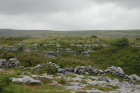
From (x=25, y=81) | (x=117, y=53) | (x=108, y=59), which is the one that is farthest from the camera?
(x=117, y=53)

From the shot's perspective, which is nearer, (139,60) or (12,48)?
(139,60)

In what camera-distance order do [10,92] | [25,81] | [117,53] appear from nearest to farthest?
1. [10,92]
2. [25,81]
3. [117,53]

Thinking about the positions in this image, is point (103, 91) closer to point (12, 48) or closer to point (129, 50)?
point (129, 50)

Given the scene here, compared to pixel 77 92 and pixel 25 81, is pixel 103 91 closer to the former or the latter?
pixel 77 92

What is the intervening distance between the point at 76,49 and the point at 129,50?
12.6 metres

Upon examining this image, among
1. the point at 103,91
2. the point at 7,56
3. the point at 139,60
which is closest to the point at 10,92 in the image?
the point at 103,91

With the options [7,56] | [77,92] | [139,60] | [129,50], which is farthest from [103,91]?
[129,50]

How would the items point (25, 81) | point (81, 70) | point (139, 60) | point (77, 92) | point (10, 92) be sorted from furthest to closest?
1. point (139, 60)
2. point (81, 70)
3. point (25, 81)
4. point (77, 92)
5. point (10, 92)

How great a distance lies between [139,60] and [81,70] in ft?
36.4

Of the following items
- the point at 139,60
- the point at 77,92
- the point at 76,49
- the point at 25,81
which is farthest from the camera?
the point at 76,49

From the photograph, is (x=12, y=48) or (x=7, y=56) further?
(x=12, y=48)

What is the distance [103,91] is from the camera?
→ 281 inches

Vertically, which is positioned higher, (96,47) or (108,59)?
(96,47)

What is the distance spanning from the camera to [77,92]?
6418 mm
